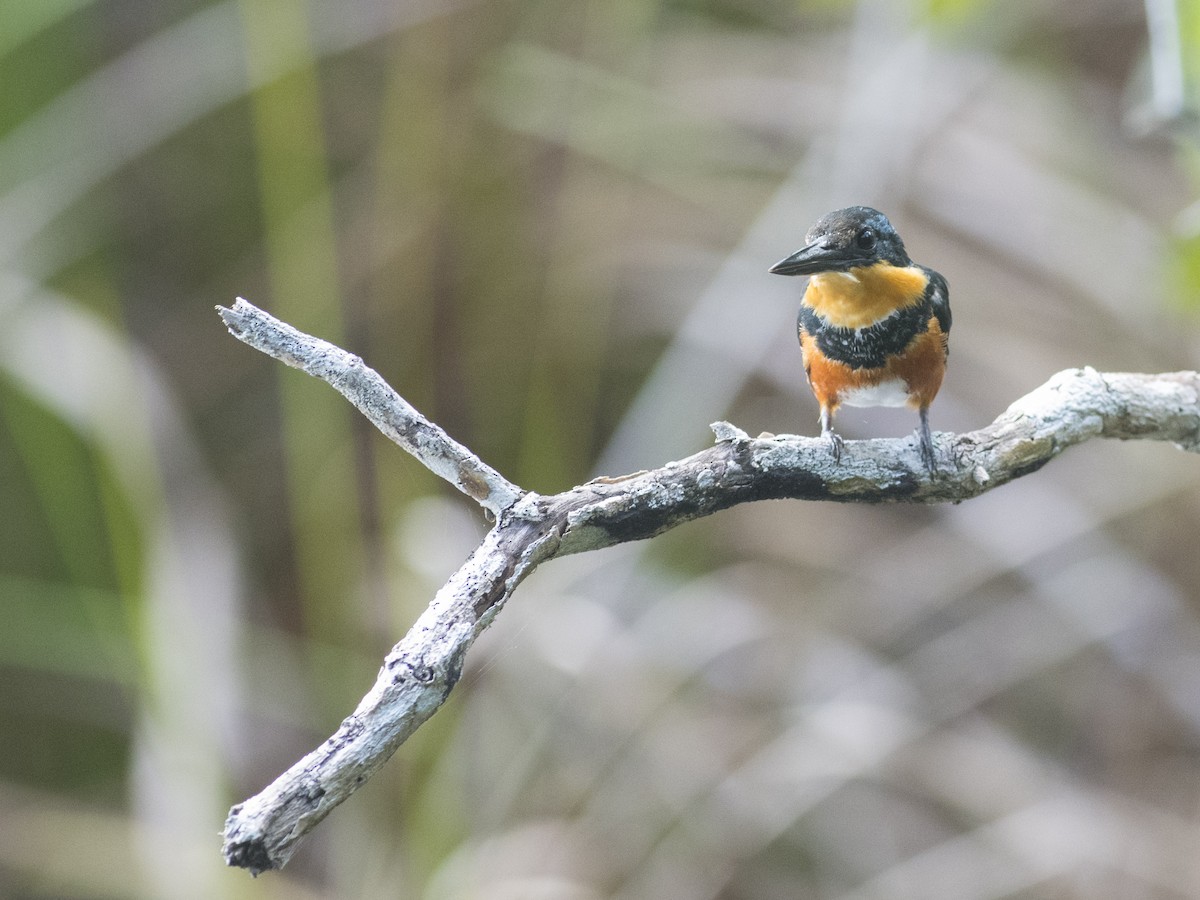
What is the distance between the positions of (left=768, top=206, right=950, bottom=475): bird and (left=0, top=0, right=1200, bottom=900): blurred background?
37.3 inches

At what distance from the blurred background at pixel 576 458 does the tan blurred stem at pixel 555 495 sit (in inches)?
42.9

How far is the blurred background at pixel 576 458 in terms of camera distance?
204 centimetres

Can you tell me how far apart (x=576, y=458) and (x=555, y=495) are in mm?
1933

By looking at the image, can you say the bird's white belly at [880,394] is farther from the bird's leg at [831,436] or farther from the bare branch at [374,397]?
the bare branch at [374,397]

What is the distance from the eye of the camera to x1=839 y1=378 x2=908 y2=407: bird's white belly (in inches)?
36.3

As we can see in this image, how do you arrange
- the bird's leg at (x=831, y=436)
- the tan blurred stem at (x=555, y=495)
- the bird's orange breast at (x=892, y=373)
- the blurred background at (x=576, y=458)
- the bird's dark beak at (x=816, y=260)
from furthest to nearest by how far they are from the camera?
the blurred background at (x=576, y=458) < the bird's orange breast at (x=892, y=373) < the bird's dark beak at (x=816, y=260) < the bird's leg at (x=831, y=436) < the tan blurred stem at (x=555, y=495)

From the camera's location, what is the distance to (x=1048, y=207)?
2.49 metres

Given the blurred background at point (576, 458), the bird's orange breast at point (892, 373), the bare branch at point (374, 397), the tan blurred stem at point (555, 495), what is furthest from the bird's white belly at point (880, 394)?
the blurred background at point (576, 458)

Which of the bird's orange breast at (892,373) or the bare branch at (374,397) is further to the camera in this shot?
the bird's orange breast at (892,373)

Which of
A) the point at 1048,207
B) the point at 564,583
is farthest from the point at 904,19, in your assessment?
the point at 564,583

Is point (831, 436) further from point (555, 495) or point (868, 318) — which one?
point (555, 495)

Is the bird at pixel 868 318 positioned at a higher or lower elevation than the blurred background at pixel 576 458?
lower

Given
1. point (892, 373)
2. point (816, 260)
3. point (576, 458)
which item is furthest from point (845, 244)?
point (576, 458)

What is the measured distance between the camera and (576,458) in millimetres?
2543
